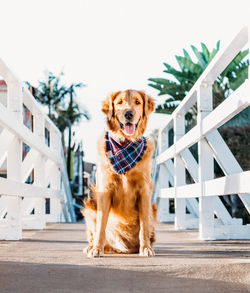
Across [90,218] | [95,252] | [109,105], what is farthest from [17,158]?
[95,252]

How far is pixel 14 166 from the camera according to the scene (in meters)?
4.40

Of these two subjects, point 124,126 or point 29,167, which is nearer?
point 124,126

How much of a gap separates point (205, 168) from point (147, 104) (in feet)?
3.58

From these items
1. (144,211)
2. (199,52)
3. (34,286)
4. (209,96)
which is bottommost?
(34,286)

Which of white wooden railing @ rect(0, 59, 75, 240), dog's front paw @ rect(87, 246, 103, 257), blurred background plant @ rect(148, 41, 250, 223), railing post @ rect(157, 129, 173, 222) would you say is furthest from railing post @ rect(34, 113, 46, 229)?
blurred background plant @ rect(148, 41, 250, 223)

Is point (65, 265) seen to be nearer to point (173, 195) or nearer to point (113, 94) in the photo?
point (113, 94)

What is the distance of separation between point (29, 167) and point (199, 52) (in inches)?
623

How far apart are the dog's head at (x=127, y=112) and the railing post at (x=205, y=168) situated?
3.13ft

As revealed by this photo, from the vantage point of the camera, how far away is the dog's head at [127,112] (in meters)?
3.30

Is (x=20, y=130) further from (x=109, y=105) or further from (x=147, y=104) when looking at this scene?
(x=147, y=104)

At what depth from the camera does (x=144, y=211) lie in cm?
324

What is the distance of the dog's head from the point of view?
3305 mm

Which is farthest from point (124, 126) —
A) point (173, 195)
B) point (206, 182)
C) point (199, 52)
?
point (199, 52)

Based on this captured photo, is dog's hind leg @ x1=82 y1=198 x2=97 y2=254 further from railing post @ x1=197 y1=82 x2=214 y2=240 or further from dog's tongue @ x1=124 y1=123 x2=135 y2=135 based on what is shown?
railing post @ x1=197 y1=82 x2=214 y2=240
